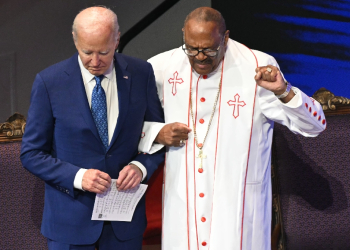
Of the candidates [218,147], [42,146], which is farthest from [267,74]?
[42,146]

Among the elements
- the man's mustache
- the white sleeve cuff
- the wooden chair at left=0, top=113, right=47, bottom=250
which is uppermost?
the man's mustache

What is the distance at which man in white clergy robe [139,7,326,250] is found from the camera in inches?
101

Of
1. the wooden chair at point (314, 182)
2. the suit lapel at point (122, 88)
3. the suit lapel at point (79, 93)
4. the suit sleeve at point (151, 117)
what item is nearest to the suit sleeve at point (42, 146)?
the suit lapel at point (79, 93)

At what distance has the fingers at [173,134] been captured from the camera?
2.52 metres

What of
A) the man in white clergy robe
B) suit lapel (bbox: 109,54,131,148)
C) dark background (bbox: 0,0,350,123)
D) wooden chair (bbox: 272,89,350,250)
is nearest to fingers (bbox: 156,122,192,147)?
the man in white clergy robe

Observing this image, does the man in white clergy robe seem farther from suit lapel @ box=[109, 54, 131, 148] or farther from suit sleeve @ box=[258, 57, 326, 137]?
suit lapel @ box=[109, 54, 131, 148]

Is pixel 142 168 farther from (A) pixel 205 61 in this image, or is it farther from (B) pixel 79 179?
(A) pixel 205 61

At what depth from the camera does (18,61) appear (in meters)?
4.41

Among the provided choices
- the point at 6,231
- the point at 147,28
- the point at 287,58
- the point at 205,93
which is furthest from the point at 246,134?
the point at 147,28

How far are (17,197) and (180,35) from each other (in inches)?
83.2

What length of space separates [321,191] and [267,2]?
6.04ft

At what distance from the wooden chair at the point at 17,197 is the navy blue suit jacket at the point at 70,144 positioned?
2.03 ft

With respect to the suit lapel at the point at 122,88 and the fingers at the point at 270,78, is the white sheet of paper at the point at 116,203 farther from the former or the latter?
the fingers at the point at 270,78

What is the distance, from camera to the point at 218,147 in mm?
2582
